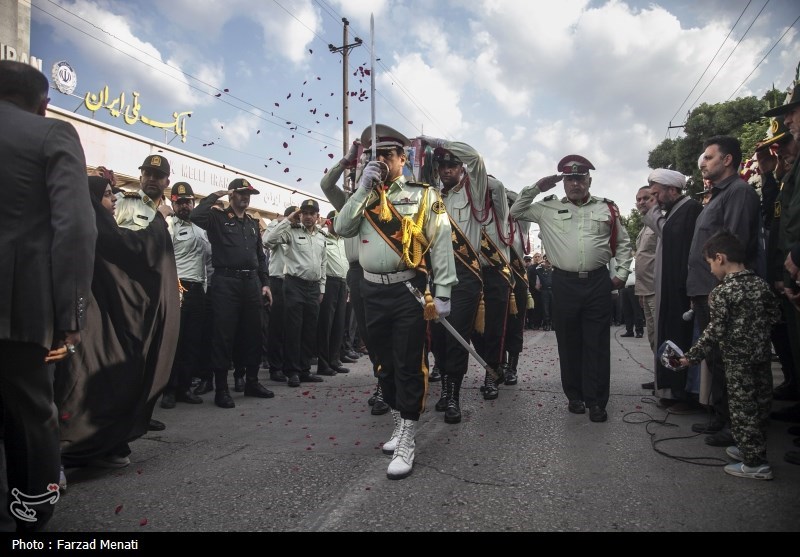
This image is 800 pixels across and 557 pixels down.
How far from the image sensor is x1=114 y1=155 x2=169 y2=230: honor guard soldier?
4.79 meters

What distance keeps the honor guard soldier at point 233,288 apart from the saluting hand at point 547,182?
9.67 ft

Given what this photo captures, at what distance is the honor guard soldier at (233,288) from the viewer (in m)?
5.67

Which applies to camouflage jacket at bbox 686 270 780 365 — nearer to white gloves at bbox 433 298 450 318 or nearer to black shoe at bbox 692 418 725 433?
black shoe at bbox 692 418 725 433

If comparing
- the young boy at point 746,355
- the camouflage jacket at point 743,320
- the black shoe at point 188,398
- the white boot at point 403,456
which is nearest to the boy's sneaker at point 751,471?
the young boy at point 746,355

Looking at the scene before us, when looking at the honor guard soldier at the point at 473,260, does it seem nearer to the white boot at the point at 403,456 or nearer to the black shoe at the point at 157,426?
the white boot at the point at 403,456

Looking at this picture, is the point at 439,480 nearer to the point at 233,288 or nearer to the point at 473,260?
the point at 473,260

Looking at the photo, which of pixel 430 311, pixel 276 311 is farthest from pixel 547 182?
pixel 276 311

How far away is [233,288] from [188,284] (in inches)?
22.8

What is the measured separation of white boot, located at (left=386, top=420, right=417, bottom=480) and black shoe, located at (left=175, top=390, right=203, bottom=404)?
2970mm

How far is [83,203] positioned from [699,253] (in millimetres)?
4026

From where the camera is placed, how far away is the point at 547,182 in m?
5.26

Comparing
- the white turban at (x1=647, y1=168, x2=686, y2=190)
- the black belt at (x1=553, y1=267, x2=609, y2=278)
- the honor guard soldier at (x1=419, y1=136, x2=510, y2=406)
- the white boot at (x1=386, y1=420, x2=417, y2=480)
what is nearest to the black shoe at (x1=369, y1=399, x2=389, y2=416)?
the honor guard soldier at (x1=419, y1=136, x2=510, y2=406)

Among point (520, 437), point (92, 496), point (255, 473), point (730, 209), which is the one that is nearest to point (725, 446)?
point (520, 437)
